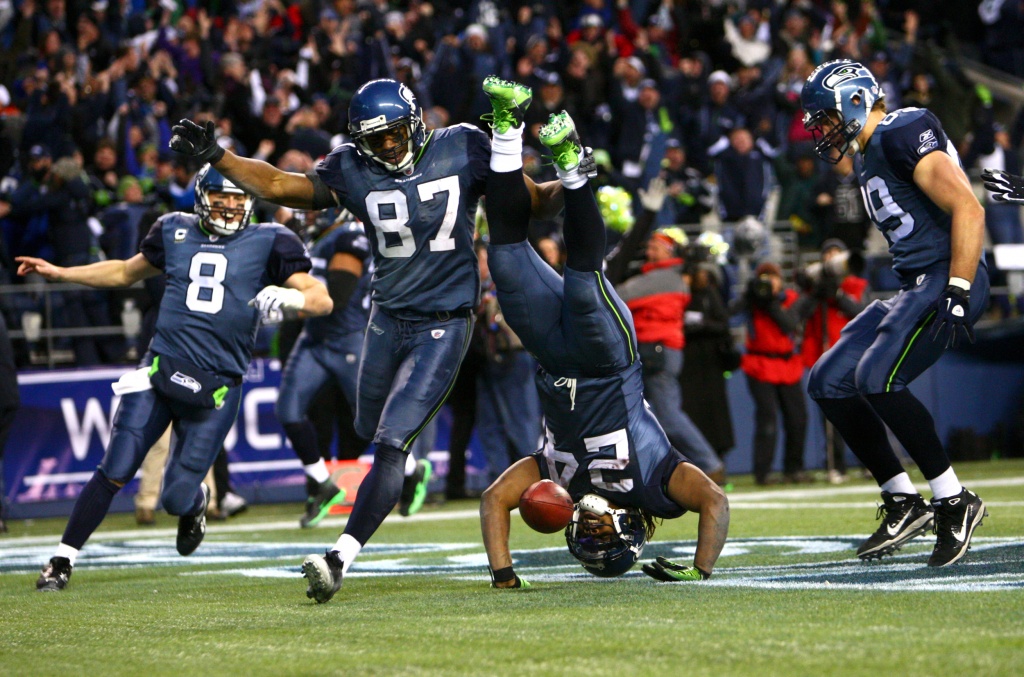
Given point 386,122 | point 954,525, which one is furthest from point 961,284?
point 386,122

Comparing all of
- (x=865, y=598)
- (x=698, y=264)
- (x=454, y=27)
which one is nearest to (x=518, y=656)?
(x=865, y=598)

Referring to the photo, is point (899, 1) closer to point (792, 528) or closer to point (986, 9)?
point (986, 9)

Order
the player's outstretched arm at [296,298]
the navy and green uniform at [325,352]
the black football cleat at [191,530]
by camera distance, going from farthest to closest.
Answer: the navy and green uniform at [325,352] → the black football cleat at [191,530] → the player's outstretched arm at [296,298]

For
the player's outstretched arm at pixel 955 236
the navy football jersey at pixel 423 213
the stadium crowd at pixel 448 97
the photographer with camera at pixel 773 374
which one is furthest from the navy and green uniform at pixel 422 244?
the photographer with camera at pixel 773 374

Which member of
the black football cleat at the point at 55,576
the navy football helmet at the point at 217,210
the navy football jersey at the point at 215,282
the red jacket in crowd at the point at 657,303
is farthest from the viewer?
the red jacket in crowd at the point at 657,303

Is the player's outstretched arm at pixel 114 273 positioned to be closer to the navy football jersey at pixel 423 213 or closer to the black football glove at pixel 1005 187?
the navy football jersey at pixel 423 213

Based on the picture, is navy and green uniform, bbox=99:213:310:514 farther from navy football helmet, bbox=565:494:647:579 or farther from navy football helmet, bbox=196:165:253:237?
navy football helmet, bbox=565:494:647:579

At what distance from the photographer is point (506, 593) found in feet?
16.2

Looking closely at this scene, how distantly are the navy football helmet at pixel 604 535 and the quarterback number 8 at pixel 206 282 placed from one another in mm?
2180

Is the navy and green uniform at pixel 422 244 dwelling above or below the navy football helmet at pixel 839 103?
below

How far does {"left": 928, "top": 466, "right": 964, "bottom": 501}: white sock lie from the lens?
5344mm

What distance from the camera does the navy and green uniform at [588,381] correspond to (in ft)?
16.8

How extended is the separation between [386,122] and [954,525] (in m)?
2.55

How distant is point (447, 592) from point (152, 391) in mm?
1882
